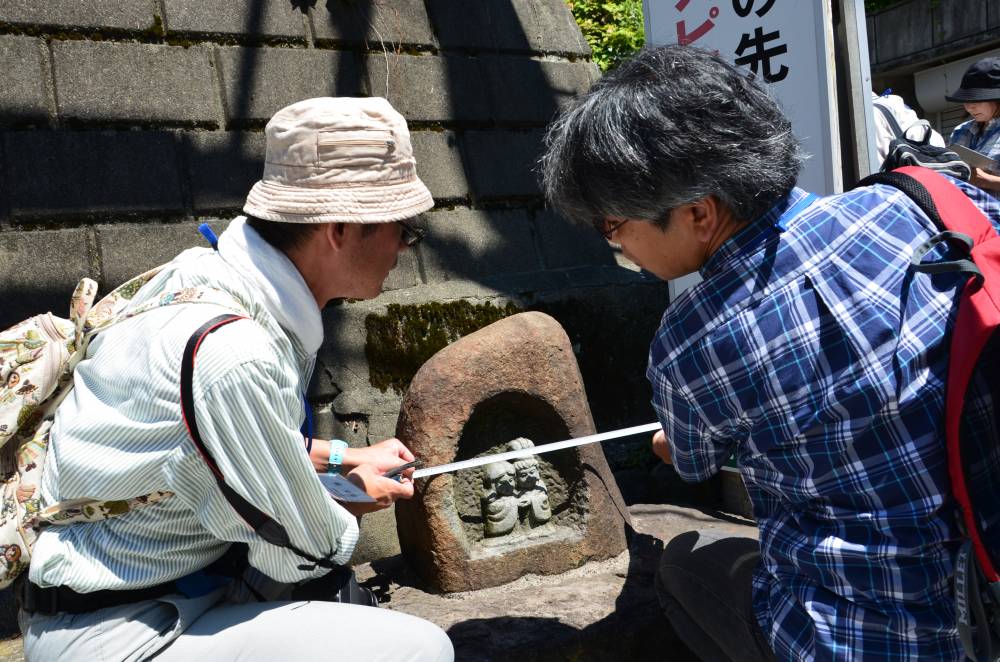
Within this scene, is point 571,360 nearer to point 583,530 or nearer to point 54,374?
point 583,530

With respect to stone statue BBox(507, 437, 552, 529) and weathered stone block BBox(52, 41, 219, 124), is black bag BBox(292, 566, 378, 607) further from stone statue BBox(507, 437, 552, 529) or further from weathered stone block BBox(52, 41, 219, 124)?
weathered stone block BBox(52, 41, 219, 124)

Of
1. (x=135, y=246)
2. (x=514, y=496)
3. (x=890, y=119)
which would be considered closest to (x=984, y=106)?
(x=890, y=119)

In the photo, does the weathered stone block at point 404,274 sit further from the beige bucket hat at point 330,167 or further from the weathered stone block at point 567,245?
the beige bucket hat at point 330,167

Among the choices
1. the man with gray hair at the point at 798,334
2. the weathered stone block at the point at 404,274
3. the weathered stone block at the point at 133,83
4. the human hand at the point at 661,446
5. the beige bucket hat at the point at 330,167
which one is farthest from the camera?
the weathered stone block at the point at 404,274

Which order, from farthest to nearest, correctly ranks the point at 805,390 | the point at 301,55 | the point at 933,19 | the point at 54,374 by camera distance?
the point at 933,19 → the point at 301,55 → the point at 54,374 → the point at 805,390

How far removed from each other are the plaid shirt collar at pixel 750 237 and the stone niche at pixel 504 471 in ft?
4.63

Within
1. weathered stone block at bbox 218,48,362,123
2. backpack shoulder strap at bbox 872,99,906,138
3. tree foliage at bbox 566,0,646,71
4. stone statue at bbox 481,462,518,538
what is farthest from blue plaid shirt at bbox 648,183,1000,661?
tree foliage at bbox 566,0,646,71

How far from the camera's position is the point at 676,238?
5.61 feet

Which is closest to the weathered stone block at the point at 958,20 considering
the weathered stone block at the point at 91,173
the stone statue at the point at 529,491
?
the stone statue at the point at 529,491

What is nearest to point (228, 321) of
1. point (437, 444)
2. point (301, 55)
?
point (437, 444)

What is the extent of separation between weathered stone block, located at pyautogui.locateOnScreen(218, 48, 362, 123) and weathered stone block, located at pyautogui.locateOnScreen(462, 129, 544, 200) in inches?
25.9

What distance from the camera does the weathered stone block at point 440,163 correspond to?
4.11m

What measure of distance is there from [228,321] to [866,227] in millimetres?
1217

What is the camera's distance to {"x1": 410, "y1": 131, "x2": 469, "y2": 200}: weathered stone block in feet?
13.5
